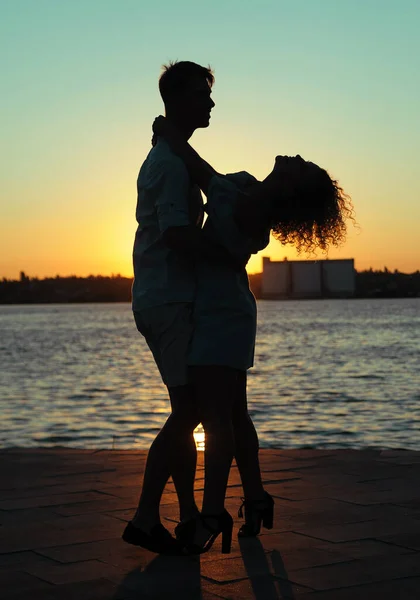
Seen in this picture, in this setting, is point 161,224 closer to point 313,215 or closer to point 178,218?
point 178,218

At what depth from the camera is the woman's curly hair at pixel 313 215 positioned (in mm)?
3646

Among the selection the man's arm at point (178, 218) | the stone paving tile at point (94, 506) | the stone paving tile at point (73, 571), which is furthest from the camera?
the stone paving tile at point (94, 506)

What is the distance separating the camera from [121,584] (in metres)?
3.39

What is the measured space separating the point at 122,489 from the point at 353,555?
1610 millimetres

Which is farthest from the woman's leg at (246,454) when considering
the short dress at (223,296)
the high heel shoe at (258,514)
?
the short dress at (223,296)

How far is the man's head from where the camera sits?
3.81 m

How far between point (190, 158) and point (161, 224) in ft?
1.02

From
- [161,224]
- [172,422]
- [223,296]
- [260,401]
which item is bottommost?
[260,401]

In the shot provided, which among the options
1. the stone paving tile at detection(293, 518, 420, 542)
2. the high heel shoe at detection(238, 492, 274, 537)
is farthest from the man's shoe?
the stone paving tile at detection(293, 518, 420, 542)

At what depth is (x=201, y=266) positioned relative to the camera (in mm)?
3750

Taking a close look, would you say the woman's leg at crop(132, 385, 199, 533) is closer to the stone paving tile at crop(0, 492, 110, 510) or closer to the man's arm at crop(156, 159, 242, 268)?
the man's arm at crop(156, 159, 242, 268)

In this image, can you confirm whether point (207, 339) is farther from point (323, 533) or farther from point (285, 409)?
point (285, 409)

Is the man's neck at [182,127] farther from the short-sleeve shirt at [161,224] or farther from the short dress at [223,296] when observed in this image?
the short dress at [223,296]

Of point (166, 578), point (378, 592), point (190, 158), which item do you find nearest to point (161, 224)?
point (190, 158)
